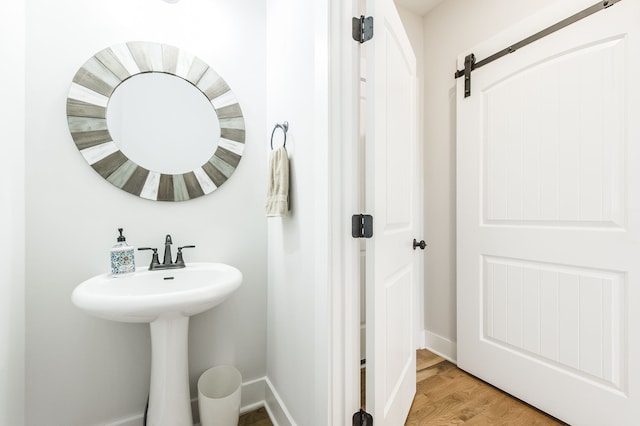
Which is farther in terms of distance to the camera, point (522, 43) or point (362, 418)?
point (522, 43)

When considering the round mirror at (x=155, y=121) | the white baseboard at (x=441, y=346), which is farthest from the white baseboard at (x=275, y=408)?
the white baseboard at (x=441, y=346)

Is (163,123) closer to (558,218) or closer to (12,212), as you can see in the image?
(12,212)

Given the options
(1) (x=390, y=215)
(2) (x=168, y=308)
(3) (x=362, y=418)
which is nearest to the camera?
(2) (x=168, y=308)

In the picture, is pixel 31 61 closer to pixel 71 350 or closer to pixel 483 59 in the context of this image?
pixel 71 350

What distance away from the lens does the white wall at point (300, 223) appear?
100 cm

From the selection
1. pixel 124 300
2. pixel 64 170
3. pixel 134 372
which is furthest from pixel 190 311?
pixel 64 170

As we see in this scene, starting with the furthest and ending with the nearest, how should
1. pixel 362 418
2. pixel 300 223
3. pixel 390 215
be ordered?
pixel 300 223, pixel 390 215, pixel 362 418

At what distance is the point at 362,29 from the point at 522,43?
1105 millimetres

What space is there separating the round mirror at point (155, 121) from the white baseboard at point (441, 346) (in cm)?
187

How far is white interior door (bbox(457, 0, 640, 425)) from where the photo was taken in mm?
1164

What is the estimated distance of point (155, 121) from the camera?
52.3 inches

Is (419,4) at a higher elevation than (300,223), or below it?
higher

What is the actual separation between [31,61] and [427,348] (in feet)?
9.15

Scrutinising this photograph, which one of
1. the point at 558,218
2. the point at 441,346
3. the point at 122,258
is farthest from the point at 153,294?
the point at 441,346
